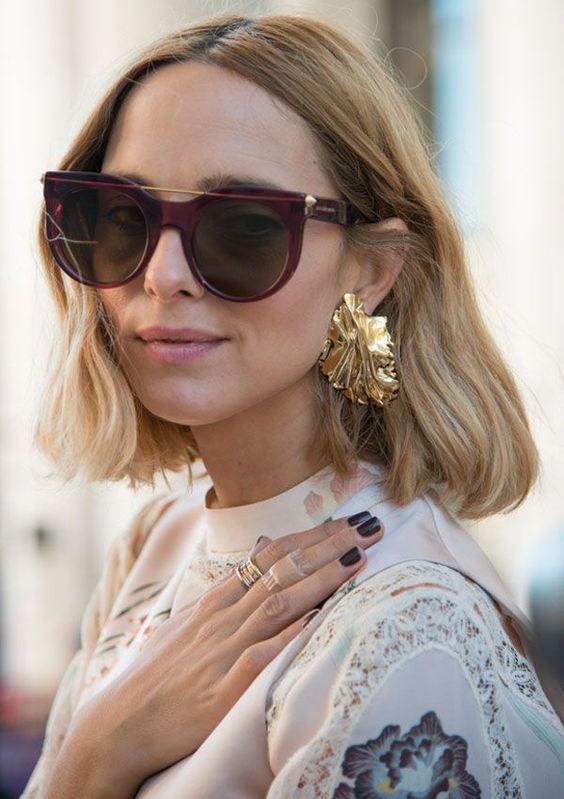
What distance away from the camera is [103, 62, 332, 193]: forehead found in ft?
6.27

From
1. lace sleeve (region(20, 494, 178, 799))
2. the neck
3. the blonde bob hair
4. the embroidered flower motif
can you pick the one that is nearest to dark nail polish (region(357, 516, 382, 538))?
the blonde bob hair

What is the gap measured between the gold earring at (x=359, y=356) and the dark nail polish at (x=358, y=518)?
0.74 ft

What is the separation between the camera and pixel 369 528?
1880 millimetres

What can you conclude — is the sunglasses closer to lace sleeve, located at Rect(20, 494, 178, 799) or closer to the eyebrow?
the eyebrow

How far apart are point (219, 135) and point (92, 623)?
120 centimetres

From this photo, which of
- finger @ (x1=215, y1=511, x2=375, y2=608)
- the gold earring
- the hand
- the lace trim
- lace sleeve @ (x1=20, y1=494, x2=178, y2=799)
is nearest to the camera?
the hand

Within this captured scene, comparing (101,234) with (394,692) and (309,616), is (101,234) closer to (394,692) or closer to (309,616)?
(309,616)

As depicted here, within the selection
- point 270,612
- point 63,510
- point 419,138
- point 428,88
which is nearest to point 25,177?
point 63,510

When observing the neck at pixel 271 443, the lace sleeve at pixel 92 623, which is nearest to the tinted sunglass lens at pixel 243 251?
the neck at pixel 271 443

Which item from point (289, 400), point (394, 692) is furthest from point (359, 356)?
point (394, 692)

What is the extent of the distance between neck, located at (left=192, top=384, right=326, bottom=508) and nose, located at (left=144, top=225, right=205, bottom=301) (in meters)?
0.26

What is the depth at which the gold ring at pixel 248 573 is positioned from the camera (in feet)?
6.37

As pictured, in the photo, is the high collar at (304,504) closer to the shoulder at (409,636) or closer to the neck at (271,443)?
the neck at (271,443)

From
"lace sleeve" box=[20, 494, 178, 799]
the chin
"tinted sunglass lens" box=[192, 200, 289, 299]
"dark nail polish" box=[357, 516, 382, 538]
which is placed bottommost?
"lace sleeve" box=[20, 494, 178, 799]
